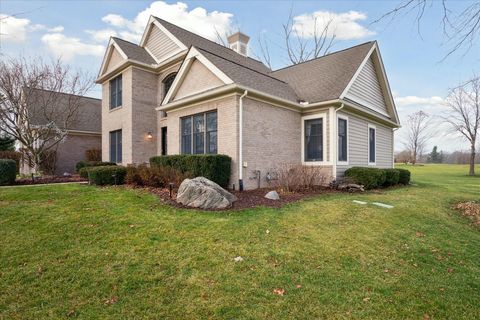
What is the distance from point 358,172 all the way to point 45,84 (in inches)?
676

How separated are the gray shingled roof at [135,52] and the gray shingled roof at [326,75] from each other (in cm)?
786

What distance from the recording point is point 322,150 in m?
11.7

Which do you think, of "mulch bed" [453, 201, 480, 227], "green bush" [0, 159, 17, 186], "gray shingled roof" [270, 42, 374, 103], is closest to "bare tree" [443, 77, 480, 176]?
"gray shingled roof" [270, 42, 374, 103]

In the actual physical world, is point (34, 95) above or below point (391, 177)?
above

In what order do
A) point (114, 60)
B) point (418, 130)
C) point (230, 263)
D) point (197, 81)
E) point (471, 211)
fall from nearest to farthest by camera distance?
point (230, 263) < point (471, 211) < point (197, 81) < point (114, 60) < point (418, 130)

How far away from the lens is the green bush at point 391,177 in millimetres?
12448

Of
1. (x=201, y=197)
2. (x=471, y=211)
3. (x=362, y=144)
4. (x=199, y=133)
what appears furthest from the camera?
(x=362, y=144)

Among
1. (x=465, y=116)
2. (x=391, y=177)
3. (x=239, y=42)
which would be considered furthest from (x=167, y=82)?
(x=465, y=116)

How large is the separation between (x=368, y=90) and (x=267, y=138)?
719 centimetres

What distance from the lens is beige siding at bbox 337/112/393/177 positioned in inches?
488

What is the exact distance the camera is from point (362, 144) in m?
13.6

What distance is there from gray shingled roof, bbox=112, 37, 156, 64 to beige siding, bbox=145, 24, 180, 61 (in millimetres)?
398

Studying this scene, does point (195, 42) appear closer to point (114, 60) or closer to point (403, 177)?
point (114, 60)

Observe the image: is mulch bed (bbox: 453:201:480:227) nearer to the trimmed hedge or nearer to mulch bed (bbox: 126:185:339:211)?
the trimmed hedge
